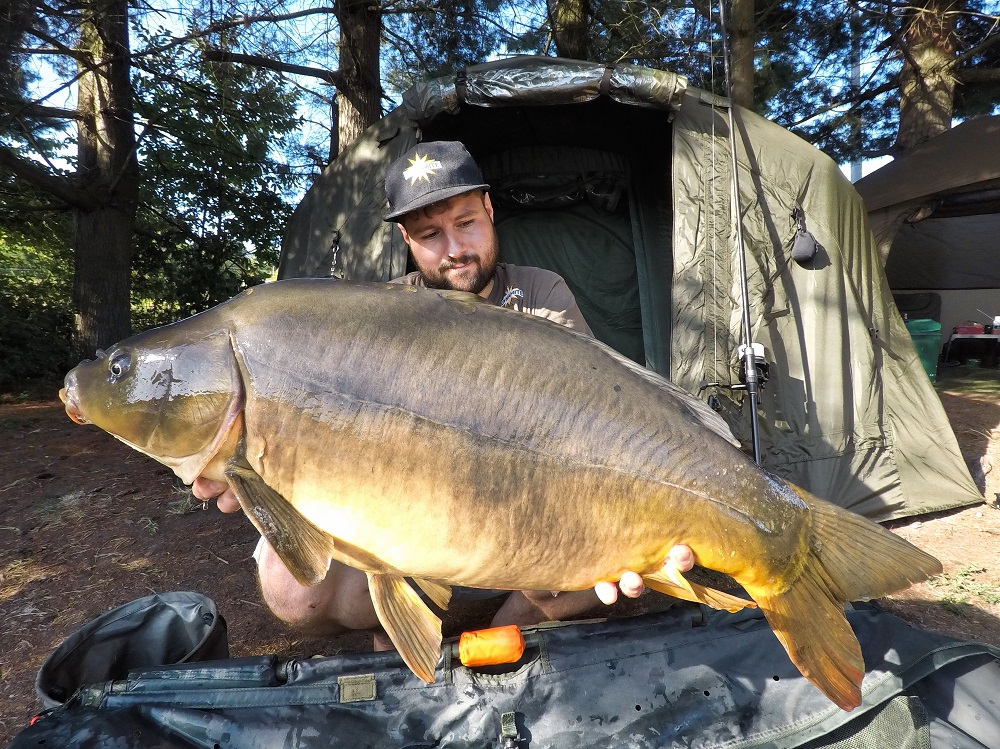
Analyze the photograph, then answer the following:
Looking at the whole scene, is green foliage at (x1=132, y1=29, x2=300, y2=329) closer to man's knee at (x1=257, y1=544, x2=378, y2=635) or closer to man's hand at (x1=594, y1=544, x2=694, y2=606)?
man's knee at (x1=257, y1=544, x2=378, y2=635)

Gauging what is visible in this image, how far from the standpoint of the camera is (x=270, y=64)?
502 centimetres

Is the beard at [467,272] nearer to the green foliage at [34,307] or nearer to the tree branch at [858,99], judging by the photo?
the green foliage at [34,307]

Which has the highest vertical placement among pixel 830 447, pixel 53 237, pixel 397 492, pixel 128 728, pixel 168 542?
pixel 53 237

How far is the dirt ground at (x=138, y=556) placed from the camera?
7.61 ft

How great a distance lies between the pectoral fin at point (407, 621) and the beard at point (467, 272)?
1157 millimetres

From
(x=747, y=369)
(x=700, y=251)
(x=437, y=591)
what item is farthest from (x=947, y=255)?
(x=437, y=591)

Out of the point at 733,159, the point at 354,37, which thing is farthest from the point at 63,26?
the point at 733,159

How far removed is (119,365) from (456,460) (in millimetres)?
816

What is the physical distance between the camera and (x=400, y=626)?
54.3 inches

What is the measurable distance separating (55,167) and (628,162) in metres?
5.02

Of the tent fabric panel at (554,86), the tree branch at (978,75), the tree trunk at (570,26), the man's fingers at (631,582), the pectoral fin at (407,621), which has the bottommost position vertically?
the pectoral fin at (407,621)

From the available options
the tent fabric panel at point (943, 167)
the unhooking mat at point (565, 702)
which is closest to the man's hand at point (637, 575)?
the unhooking mat at point (565, 702)

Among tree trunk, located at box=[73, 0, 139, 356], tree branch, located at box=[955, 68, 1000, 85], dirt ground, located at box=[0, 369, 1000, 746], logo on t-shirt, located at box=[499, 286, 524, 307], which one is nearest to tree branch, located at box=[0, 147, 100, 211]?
tree trunk, located at box=[73, 0, 139, 356]

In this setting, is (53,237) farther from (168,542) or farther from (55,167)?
(168,542)
